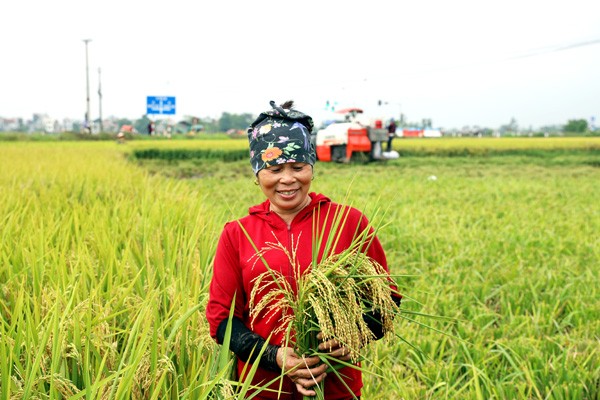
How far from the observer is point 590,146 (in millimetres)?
22453

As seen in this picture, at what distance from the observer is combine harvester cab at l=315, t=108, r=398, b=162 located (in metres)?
15.0

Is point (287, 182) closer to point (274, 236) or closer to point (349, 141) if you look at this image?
point (274, 236)

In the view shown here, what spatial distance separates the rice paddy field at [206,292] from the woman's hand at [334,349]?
0.08 metres

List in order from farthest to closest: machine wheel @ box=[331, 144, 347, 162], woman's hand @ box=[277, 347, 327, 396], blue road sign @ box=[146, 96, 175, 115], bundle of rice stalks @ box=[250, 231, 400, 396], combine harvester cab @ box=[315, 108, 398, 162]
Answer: blue road sign @ box=[146, 96, 175, 115], machine wheel @ box=[331, 144, 347, 162], combine harvester cab @ box=[315, 108, 398, 162], woman's hand @ box=[277, 347, 327, 396], bundle of rice stalks @ box=[250, 231, 400, 396]

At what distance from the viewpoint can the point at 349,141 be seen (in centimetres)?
1489

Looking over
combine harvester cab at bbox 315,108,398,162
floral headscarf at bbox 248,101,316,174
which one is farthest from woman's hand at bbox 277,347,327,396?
combine harvester cab at bbox 315,108,398,162

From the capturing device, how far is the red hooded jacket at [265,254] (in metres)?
1.41

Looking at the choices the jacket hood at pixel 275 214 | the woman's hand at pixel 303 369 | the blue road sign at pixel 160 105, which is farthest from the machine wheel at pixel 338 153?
the blue road sign at pixel 160 105

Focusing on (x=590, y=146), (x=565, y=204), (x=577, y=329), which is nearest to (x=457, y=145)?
(x=590, y=146)

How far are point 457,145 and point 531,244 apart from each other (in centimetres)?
1712

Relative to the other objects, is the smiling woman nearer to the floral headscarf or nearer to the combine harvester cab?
the floral headscarf

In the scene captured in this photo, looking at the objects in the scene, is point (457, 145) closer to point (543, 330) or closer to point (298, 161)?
point (543, 330)

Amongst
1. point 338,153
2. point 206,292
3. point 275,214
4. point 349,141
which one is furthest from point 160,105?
point 275,214

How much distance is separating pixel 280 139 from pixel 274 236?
23cm
